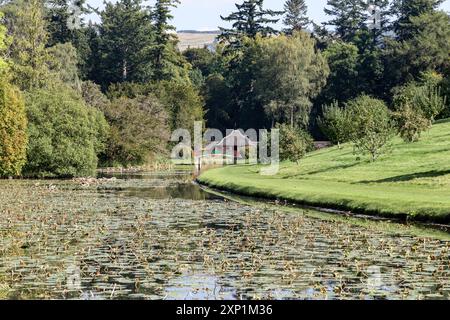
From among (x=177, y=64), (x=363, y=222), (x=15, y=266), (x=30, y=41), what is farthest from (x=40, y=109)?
(x=177, y=64)

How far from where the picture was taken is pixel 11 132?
8644 centimetres

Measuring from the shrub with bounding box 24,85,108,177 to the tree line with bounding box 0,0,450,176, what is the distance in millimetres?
156

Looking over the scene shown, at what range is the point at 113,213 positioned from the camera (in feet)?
154

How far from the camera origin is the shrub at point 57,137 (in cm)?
9538

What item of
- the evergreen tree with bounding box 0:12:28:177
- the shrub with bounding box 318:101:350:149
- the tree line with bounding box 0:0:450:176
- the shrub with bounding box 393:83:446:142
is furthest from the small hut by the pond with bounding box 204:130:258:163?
the evergreen tree with bounding box 0:12:28:177

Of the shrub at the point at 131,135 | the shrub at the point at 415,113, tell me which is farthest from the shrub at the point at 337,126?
the shrub at the point at 131,135

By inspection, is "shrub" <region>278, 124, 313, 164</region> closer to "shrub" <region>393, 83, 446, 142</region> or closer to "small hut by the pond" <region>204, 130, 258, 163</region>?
"shrub" <region>393, 83, 446, 142</region>

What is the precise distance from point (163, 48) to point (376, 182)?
389 ft

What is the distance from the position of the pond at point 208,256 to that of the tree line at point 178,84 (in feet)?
135

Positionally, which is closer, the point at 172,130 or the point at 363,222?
the point at 363,222

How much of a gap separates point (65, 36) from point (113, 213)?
128817mm

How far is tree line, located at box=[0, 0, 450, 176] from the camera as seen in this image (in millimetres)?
95500

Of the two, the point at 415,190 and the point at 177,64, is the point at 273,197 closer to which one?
the point at 415,190

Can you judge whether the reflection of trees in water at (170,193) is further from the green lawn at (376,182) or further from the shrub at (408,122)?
the shrub at (408,122)
